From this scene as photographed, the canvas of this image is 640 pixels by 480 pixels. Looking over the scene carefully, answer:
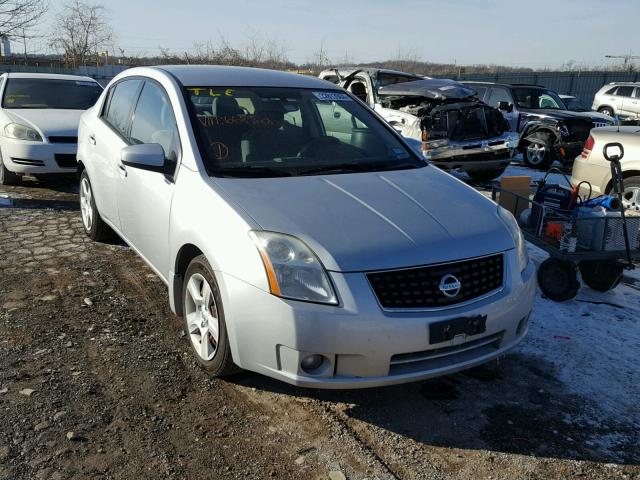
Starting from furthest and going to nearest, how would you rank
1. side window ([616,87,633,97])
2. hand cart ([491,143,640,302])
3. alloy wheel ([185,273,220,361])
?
side window ([616,87,633,97]) → hand cart ([491,143,640,302]) → alloy wheel ([185,273,220,361])

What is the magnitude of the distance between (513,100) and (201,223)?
11.7 metres

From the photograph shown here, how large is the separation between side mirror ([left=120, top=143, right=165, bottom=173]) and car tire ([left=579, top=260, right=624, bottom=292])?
11.6 feet

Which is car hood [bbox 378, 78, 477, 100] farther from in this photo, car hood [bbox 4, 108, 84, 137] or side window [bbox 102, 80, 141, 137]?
side window [bbox 102, 80, 141, 137]

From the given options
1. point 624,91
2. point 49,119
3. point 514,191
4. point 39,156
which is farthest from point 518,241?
point 624,91

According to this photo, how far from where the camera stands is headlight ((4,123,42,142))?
305 inches

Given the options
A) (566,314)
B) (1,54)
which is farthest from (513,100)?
(1,54)

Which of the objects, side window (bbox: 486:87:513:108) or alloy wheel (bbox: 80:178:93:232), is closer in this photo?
alloy wheel (bbox: 80:178:93:232)

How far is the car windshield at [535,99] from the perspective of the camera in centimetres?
1345

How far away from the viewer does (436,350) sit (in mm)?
2902

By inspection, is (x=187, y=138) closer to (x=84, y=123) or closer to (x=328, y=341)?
(x=328, y=341)

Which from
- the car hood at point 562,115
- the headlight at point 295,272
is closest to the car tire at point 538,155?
the car hood at point 562,115

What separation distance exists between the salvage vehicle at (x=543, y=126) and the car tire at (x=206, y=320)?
907 centimetres

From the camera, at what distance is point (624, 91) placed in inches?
890

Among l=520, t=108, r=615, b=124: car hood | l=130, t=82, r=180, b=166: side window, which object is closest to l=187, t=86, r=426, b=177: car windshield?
l=130, t=82, r=180, b=166: side window
